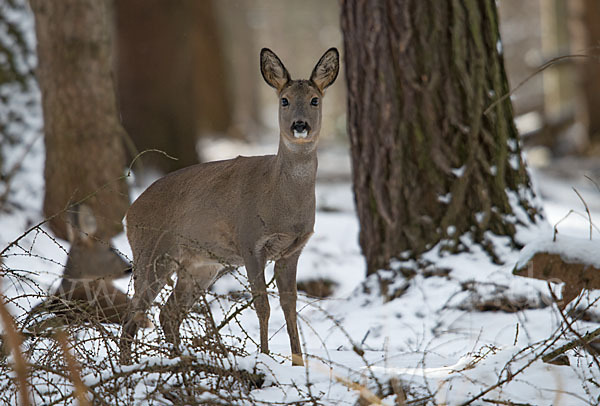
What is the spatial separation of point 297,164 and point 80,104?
9.30 ft

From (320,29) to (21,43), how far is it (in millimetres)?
32447

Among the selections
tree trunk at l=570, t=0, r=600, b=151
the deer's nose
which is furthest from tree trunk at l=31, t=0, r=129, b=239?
tree trunk at l=570, t=0, r=600, b=151

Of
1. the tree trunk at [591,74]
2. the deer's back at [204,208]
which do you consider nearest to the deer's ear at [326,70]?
the deer's back at [204,208]

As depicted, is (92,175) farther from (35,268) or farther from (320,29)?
(320,29)

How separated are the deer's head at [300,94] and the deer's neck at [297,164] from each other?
0.13ft

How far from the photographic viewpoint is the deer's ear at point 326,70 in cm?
464

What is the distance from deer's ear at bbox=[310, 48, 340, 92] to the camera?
15.2 feet

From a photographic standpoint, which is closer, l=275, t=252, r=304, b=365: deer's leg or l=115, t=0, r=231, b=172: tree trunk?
l=275, t=252, r=304, b=365: deer's leg

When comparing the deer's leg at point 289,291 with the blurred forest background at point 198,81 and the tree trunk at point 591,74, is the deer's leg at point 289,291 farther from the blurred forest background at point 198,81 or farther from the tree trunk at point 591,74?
the tree trunk at point 591,74

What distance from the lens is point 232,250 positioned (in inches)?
182

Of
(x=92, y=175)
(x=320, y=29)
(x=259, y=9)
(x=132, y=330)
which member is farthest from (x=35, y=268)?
(x=320, y=29)

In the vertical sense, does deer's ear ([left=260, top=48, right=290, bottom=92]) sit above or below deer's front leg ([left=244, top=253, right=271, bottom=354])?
above

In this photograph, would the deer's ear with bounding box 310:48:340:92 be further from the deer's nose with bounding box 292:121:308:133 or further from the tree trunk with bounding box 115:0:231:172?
the tree trunk with bounding box 115:0:231:172

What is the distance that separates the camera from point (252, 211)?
14.6ft
